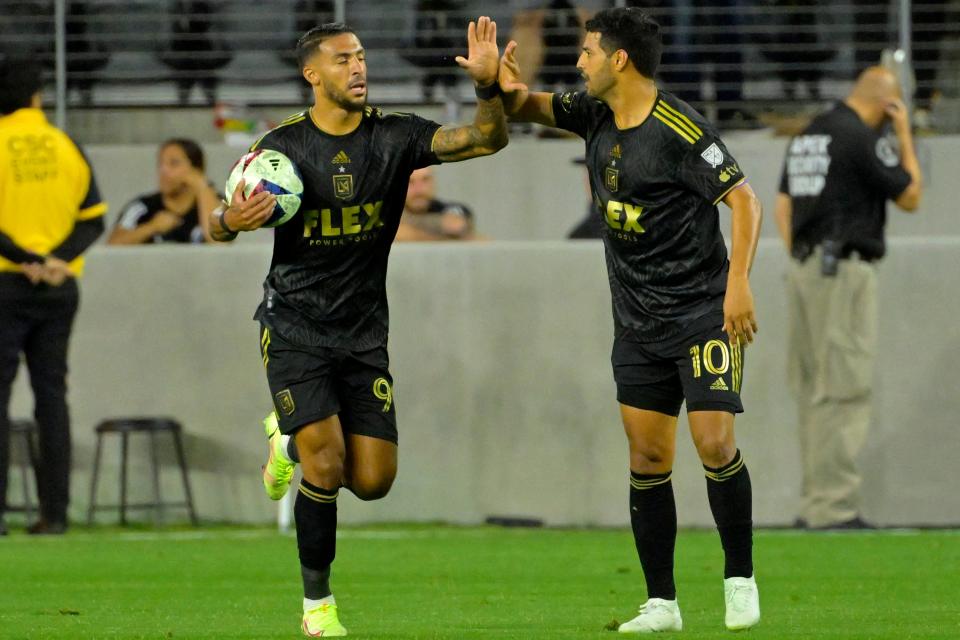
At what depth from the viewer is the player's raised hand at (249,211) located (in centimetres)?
652

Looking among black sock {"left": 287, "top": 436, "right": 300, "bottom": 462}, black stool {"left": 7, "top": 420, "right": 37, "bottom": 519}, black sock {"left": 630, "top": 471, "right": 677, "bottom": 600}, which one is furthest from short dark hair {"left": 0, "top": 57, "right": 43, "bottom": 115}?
black sock {"left": 630, "top": 471, "right": 677, "bottom": 600}

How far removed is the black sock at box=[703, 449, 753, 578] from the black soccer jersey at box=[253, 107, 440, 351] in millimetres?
1388

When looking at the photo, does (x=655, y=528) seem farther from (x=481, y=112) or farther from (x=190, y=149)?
(x=190, y=149)

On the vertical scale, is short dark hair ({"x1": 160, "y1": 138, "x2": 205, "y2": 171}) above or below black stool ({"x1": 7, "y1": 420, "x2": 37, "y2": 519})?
above

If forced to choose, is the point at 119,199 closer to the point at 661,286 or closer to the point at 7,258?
the point at 7,258

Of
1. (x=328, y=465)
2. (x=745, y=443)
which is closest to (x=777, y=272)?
(x=745, y=443)

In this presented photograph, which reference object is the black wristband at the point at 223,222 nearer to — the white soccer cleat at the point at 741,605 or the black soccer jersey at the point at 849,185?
the white soccer cleat at the point at 741,605

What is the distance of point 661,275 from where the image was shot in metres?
6.84

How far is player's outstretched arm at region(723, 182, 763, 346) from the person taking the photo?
6426mm

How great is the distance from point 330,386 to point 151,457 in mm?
5494

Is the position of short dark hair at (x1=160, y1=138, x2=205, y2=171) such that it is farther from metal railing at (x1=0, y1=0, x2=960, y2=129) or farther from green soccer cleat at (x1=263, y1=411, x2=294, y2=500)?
green soccer cleat at (x1=263, y1=411, x2=294, y2=500)

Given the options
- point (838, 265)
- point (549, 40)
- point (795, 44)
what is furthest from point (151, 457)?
point (795, 44)

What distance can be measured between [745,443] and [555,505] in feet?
4.19

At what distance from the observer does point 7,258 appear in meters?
10.9
